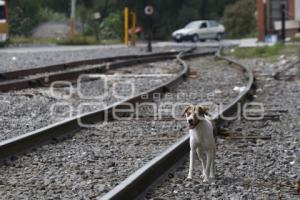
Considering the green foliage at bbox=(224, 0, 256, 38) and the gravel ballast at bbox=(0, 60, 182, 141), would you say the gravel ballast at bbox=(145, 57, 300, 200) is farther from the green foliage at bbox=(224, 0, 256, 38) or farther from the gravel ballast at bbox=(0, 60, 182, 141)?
the green foliage at bbox=(224, 0, 256, 38)

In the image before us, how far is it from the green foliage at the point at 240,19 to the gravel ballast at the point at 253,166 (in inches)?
2065

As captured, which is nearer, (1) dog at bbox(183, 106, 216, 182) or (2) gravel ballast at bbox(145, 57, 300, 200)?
(2) gravel ballast at bbox(145, 57, 300, 200)

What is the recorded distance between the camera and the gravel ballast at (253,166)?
6.00 meters

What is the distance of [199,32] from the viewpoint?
53.7 metres

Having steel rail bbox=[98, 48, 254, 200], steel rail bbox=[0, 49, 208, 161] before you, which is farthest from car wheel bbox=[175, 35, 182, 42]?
steel rail bbox=[98, 48, 254, 200]

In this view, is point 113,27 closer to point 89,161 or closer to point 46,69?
point 46,69

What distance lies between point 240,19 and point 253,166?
58664 millimetres

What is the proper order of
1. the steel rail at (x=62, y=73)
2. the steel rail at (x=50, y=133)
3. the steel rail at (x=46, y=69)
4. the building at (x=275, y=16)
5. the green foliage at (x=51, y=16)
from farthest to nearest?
the green foliage at (x=51, y=16)
the building at (x=275, y=16)
the steel rail at (x=46, y=69)
the steel rail at (x=62, y=73)
the steel rail at (x=50, y=133)

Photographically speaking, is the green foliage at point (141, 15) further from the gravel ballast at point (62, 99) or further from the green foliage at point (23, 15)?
the gravel ballast at point (62, 99)

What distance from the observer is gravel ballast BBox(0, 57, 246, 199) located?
6.05 m

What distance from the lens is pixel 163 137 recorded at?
881 cm

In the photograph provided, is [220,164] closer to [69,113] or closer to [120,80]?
[69,113]

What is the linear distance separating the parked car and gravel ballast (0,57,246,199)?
40777mm

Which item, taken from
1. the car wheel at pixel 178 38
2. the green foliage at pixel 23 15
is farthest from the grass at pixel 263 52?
the green foliage at pixel 23 15
